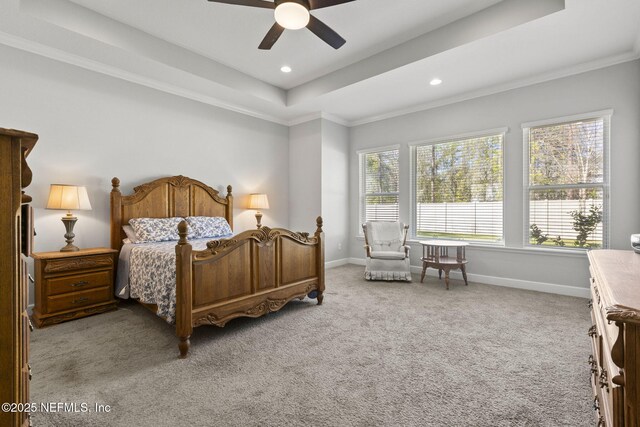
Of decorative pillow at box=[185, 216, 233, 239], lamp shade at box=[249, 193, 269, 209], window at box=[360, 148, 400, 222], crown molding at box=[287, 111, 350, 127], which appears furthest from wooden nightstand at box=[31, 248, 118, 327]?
window at box=[360, 148, 400, 222]

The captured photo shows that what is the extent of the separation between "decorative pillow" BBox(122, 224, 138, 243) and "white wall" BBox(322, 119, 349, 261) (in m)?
2.94

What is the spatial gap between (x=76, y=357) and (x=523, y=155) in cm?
538

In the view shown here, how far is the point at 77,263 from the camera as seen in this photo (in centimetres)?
312

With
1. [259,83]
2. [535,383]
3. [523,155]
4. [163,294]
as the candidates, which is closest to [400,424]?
[535,383]

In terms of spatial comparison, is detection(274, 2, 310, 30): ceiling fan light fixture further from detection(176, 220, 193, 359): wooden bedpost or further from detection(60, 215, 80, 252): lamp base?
detection(60, 215, 80, 252): lamp base

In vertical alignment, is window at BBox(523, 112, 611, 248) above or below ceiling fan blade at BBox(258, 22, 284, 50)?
below

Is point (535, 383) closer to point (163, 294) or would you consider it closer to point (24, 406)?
point (24, 406)

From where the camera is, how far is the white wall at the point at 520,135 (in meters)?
3.46

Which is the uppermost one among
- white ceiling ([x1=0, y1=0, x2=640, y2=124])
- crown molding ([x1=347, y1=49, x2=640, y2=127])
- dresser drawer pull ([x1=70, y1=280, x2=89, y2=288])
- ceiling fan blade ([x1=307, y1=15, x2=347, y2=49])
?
white ceiling ([x1=0, y1=0, x2=640, y2=124])

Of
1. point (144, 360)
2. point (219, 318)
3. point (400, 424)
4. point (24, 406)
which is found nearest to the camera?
point (24, 406)

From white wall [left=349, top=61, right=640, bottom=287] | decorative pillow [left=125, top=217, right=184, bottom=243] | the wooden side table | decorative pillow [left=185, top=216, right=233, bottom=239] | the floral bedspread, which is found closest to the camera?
the floral bedspread

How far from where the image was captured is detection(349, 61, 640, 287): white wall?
3465 mm

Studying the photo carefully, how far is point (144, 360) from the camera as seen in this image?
2268mm

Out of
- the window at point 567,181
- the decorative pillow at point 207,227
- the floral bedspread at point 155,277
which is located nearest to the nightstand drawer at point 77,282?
the floral bedspread at point 155,277
